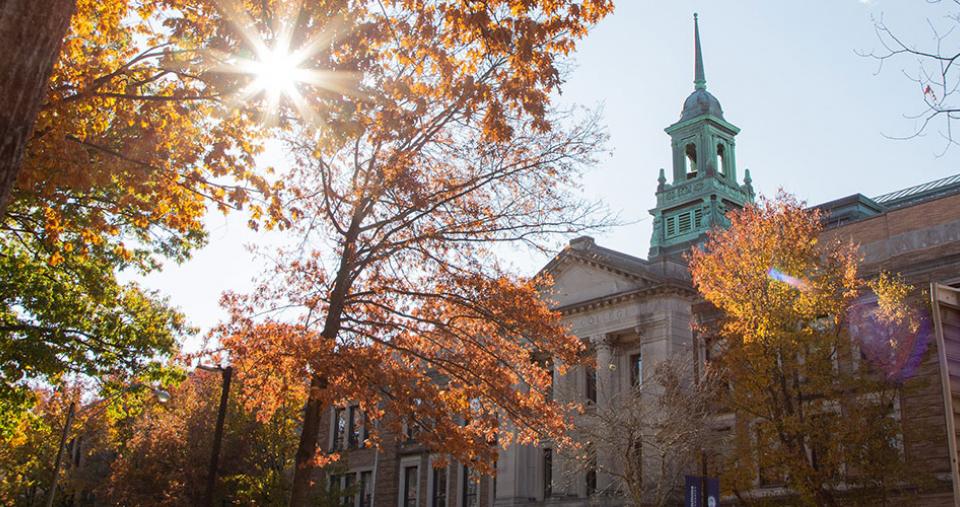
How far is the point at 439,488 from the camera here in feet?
149

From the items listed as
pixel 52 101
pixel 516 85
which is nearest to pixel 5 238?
pixel 52 101

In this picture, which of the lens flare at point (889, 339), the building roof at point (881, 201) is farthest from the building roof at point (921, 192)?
the lens flare at point (889, 339)

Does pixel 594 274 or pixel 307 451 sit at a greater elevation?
pixel 594 274

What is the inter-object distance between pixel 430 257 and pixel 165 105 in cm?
662

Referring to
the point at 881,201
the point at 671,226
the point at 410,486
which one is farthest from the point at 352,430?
the point at 881,201

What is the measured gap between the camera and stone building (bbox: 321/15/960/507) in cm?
2762

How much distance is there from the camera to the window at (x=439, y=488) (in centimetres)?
4503

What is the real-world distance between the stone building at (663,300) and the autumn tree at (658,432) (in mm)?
1337

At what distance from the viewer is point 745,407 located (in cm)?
2311

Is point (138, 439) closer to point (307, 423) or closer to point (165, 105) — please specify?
point (307, 423)

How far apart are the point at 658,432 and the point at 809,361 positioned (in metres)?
10.1

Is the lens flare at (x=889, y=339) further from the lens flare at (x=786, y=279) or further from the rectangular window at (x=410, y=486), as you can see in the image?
the rectangular window at (x=410, y=486)

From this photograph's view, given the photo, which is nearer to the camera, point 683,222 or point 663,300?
point 663,300

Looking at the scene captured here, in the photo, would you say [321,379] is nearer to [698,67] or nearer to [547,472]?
[547,472]
